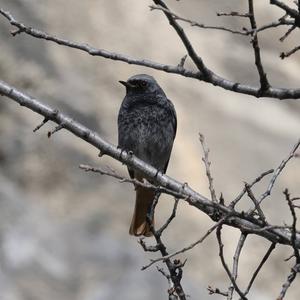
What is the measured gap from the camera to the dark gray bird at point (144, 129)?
21.5ft

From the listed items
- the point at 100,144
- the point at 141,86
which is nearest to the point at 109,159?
the point at 141,86

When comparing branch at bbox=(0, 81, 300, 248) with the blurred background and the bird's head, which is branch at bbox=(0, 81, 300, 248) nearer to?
the bird's head

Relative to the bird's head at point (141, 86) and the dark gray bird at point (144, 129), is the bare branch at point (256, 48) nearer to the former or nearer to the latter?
the dark gray bird at point (144, 129)

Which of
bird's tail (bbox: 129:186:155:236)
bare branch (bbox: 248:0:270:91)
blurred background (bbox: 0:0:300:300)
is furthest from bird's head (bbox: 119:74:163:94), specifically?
blurred background (bbox: 0:0:300:300)

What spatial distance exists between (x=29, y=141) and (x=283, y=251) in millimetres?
4405

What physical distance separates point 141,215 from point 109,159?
6.91m

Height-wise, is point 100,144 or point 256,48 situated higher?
point 100,144

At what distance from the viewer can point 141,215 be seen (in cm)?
655

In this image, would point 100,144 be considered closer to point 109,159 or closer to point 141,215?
point 141,215

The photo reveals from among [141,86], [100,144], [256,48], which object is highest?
[141,86]

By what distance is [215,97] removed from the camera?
14.6 metres

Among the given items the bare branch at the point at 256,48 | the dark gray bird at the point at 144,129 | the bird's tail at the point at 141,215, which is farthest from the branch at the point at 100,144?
the dark gray bird at the point at 144,129

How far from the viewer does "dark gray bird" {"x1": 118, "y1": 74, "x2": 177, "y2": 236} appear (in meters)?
6.56

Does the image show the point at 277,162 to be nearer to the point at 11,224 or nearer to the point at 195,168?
the point at 195,168
